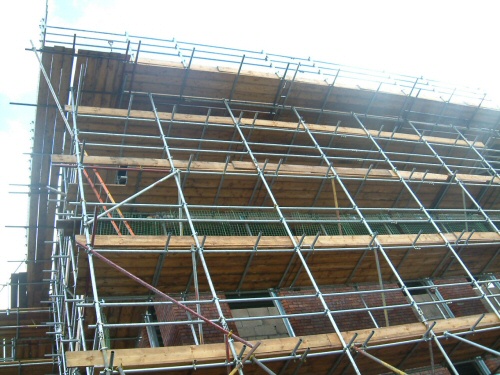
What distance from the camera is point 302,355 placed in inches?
315

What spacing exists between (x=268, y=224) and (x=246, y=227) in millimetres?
632

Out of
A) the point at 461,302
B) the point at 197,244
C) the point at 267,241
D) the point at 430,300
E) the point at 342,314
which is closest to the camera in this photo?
the point at 197,244

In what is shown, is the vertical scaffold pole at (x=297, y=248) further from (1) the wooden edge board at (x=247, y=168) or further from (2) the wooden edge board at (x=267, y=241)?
(1) the wooden edge board at (x=247, y=168)

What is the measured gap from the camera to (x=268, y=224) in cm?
1233

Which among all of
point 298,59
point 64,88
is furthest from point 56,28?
point 298,59

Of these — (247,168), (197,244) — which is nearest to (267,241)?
(197,244)

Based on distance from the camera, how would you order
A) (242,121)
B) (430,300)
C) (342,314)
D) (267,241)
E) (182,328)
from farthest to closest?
(242,121), (430,300), (342,314), (267,241), (182,328)

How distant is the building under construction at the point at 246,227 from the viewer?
893 cm

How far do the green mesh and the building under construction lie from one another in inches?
2.4

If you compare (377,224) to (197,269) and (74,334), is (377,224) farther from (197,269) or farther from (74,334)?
(74,334)

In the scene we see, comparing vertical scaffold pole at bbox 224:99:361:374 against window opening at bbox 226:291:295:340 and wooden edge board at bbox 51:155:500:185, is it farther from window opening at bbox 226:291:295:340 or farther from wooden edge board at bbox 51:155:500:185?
window opening at bbox 226:291:295:340

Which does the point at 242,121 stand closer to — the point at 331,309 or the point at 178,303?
the point at 331,309

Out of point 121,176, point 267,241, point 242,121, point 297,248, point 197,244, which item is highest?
point 242,121

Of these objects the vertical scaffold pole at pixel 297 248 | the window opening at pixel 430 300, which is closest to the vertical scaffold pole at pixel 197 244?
the vertical scaffold pole at pixel 297 248
